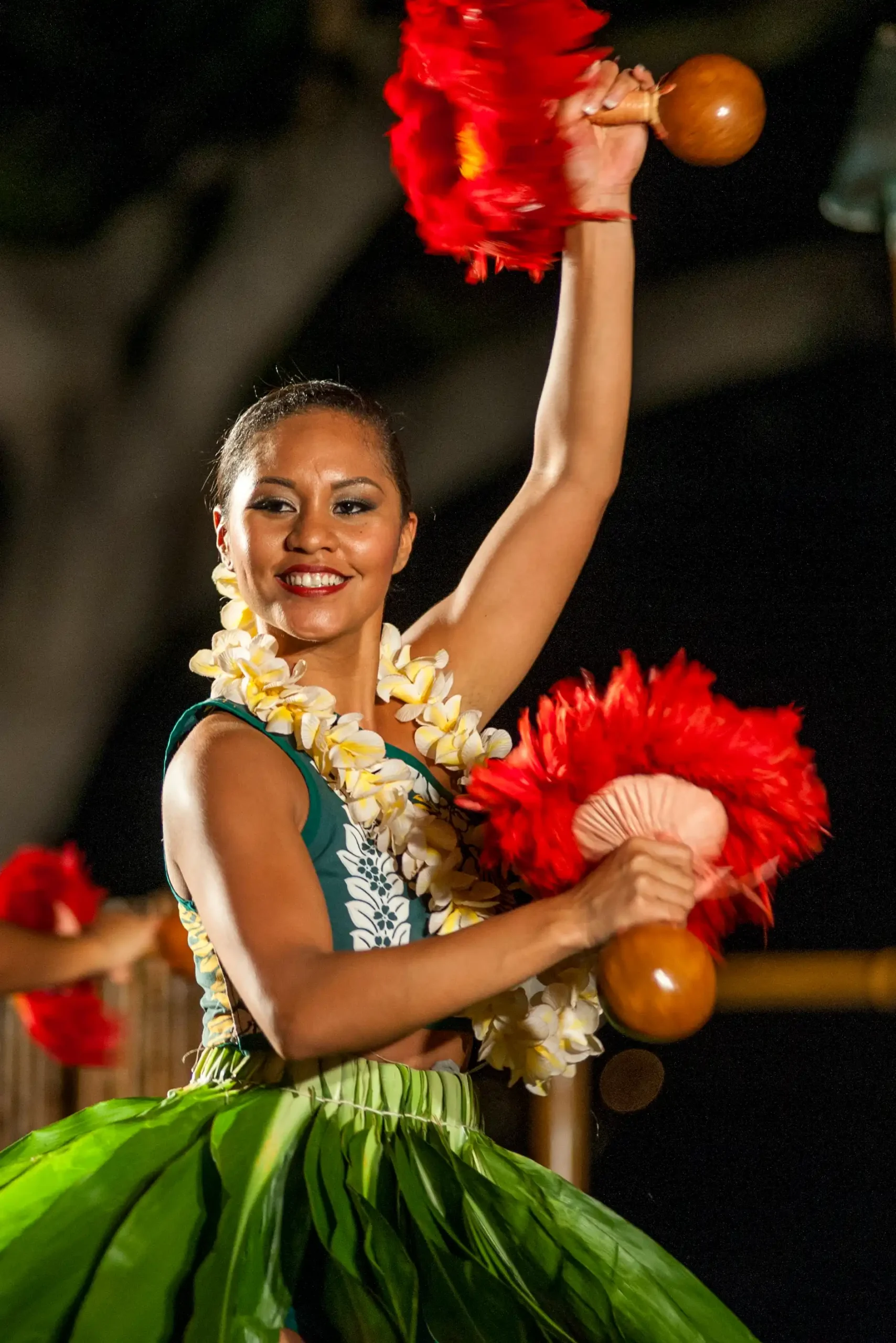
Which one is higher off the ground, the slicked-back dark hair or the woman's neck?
the slicked-back dark hair

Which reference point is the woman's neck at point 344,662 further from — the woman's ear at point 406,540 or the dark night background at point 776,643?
the dark night background at point 776,643

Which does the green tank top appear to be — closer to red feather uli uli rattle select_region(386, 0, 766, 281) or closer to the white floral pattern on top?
the white floral pattern on top

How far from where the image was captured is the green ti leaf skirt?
1096mm

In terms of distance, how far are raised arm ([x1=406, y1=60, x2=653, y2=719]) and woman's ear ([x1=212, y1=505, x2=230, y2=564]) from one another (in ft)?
0.82

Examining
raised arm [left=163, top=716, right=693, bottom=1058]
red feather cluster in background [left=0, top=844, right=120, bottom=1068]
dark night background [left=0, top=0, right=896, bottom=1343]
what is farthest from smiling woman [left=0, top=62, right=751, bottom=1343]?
dark night background [left=0, top=0, right=896, bottom=1343]

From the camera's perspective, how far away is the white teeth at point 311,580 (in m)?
1.49

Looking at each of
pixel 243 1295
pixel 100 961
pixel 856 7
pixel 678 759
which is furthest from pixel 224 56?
pixel 243 1295

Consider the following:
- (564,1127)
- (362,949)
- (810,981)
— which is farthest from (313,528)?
(564,1127)

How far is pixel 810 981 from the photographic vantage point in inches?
69.9

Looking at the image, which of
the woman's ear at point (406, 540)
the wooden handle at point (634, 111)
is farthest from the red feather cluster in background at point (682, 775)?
the wooden handle at point (634, 111)

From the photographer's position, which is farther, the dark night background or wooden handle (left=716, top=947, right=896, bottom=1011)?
the dark night background

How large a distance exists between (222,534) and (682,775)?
64 cm

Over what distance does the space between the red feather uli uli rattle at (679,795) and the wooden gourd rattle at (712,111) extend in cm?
48

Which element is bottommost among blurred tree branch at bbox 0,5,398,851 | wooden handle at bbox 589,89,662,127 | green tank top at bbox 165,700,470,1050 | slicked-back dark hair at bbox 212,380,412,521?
green tank top at bbox 165,700,470,1050
